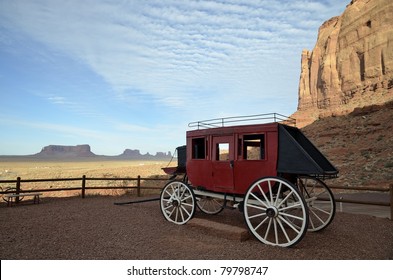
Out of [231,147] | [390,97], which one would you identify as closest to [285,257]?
[231,147]

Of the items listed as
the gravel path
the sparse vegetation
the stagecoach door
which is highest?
the stagecoach door

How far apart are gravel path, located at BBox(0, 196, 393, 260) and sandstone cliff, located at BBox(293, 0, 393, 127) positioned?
42916 millimetres

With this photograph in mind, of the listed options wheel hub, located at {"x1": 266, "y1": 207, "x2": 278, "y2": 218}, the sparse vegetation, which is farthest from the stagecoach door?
the sparse vegetation

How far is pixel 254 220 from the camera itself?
795 centimetres

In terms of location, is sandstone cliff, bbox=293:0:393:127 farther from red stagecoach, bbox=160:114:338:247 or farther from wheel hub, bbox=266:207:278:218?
wheel hub, bbox=266:207:278:218

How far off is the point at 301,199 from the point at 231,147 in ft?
7.09

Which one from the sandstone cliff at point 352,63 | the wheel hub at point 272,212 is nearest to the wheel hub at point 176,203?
the wheel hub at point 272,212

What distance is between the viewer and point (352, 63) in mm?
53656

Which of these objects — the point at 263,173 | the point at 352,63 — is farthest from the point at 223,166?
the point at 352,63

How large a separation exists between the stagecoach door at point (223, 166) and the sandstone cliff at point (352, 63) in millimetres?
43832

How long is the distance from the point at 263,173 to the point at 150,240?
2.92 meters

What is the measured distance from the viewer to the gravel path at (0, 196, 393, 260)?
4824 mm

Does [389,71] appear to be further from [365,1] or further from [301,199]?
[301,199]

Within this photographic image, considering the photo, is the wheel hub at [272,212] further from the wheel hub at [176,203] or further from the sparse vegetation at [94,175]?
the sparse vegetation at [94,175]
